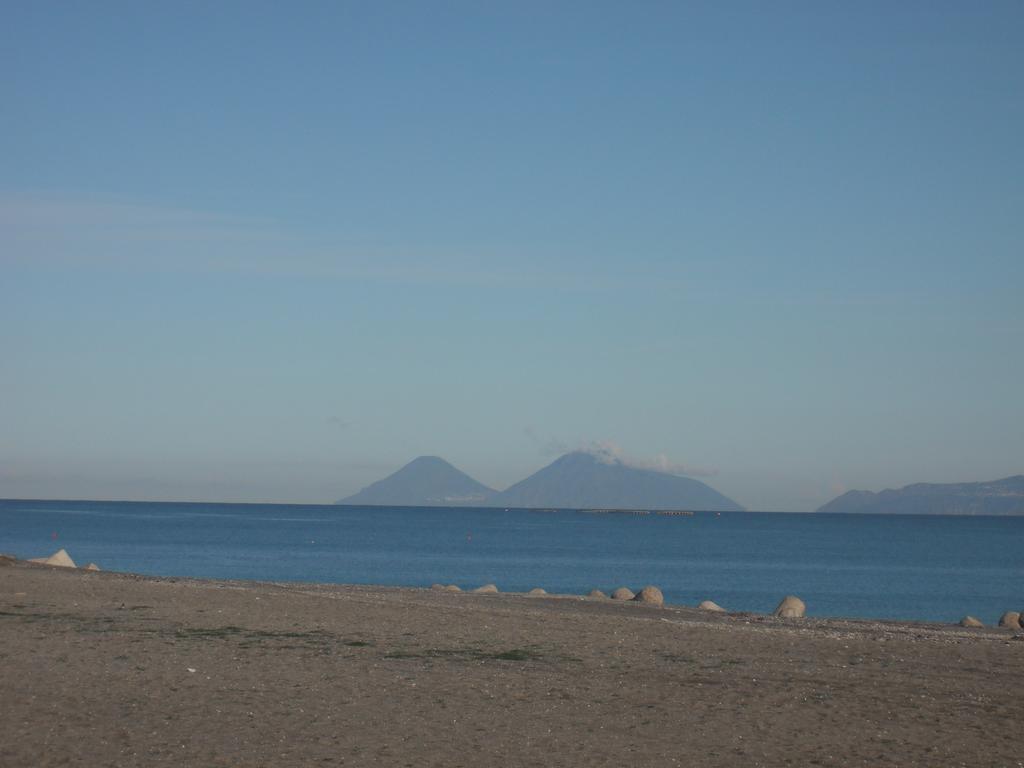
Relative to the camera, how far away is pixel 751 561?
11450 centimetres

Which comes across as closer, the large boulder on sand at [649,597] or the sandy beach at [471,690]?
the sandy beach at [471,690]

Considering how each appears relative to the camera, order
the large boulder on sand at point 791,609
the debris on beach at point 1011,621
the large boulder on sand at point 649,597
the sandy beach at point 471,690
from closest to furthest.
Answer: the sandy beach at point 471,690
the large boulder on sand at point 791,609
the debris on beach at point 1011,621
the large boulder on sand at point 649,597

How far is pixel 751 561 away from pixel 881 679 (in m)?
96.9

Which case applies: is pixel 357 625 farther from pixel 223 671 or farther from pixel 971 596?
pixel 971 596

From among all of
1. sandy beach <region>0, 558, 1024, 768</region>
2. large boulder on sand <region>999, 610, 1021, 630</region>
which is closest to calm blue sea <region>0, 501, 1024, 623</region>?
large boulder on sand <region>999, 610, 1021, 630</region>

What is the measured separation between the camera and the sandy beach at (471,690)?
14.0 m

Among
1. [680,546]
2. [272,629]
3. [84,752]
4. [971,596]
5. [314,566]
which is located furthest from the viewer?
[680,546]

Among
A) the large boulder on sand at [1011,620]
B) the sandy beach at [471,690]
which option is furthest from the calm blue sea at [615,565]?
the sandy beach at [471,690]

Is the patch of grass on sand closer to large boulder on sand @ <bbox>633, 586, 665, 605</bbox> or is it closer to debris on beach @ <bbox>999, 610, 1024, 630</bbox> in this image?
large boulder on sand @ <bbox>633, 586, 665, 605</bbox>

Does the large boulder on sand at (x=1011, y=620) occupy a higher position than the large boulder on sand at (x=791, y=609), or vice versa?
the large boulder on sand at (x=791, y=609)

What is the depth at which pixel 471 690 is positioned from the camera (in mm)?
17891

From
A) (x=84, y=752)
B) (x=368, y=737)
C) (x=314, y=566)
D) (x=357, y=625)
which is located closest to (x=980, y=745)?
(x=368, y=737)

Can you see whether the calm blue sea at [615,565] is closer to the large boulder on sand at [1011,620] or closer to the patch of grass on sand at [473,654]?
the large boulder on sand at [1011,620]

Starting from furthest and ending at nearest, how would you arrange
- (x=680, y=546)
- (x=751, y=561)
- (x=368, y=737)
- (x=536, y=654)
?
(x=680, y=546) → (x=751, y=561) → (x=536, y=654) → (x=368, y=737)
